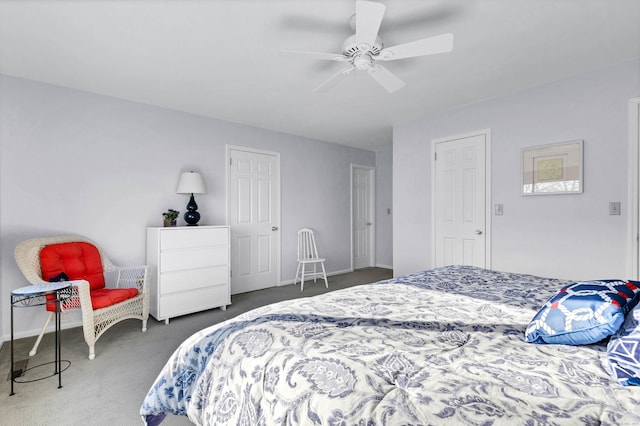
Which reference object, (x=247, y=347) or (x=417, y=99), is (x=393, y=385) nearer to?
(x=247, y=347)

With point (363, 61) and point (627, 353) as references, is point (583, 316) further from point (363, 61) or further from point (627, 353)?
point (363, 61)

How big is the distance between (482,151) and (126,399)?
3.90 metres

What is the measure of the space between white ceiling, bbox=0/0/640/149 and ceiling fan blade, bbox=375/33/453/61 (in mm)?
228

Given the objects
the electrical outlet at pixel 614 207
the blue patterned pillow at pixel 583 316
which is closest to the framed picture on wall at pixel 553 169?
the electrical outlet at pixel 614 207

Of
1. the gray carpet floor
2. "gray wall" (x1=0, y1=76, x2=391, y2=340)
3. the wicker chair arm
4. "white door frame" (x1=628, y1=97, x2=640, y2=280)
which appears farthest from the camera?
the wicker chair arm

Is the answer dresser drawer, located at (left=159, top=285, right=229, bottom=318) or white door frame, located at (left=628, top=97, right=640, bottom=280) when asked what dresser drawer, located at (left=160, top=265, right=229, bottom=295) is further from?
white door frame, located at (left=628, top=97, right=640, bottom=280)

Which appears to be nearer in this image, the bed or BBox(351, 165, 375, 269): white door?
the bed

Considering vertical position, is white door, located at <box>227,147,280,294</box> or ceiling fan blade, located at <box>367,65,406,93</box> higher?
ceiling fan blade, located at <box>367,65,406,93</box>

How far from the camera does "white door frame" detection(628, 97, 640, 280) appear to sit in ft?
8.52

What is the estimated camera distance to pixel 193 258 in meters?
3.40

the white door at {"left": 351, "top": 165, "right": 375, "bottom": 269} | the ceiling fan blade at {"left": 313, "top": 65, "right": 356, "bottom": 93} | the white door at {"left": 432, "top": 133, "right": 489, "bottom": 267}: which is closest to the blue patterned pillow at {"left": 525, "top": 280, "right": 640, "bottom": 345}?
the ceiling fan blade at {"left": 313, "top": 65, "right": 356, "bottom": 93}

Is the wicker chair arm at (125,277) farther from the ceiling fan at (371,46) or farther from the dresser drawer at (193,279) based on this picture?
the ceiling fan at (371,46)

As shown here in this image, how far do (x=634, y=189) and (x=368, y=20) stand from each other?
2.63 m

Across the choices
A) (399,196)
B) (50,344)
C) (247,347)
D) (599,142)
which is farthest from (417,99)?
(50,344)
